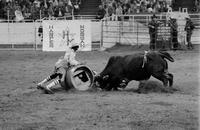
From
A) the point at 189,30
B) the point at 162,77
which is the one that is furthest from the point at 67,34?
the point at 162,77

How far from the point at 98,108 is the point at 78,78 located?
9.24 feet

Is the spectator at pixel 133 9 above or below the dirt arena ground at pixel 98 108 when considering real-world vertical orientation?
above

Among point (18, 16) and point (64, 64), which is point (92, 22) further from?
point (64, 64)

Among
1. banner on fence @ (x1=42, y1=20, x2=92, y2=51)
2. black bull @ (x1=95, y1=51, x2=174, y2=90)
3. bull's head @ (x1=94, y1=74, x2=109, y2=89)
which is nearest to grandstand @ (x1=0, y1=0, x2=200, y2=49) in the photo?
banner on fence @ (x1=42, y1=20, x2=92, y2=51)

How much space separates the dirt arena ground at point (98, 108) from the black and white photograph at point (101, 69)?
0.05ft

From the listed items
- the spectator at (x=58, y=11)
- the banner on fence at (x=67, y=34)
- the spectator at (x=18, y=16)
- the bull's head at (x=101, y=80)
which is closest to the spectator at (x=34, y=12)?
the spectator at (x=18, y=16)

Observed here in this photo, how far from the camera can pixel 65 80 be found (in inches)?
474

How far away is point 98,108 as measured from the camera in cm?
951

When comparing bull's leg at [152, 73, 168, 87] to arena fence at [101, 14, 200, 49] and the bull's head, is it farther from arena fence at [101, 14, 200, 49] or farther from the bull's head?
arena fence at [101, 14, 200, 49]

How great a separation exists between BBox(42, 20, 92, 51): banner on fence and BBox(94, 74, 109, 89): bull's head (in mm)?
12590

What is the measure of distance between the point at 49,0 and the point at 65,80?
21.6 meters

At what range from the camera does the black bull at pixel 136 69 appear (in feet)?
38.8

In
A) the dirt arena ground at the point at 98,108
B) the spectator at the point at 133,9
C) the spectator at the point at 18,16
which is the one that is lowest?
the dirt arena ground at the point at 98,108

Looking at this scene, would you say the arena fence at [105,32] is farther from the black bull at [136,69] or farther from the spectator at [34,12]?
the black bull at [136,69]
